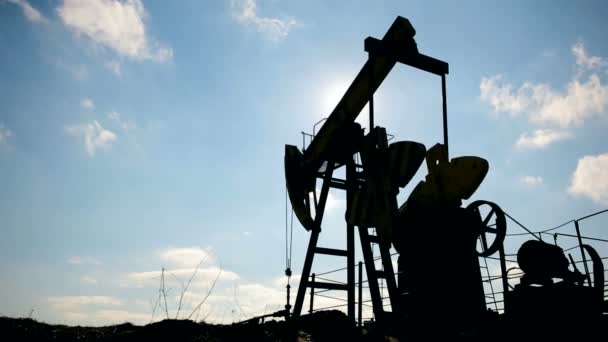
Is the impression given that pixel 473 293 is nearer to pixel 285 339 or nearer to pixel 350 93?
pixel 285 339

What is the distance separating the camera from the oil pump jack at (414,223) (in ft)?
24.5

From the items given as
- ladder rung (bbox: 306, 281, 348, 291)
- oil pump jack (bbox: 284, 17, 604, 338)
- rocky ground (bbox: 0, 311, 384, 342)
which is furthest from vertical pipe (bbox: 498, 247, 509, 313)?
ladder rung (bbox: 306, 281, 348, 291)

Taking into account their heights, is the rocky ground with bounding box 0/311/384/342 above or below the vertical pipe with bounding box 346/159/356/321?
below

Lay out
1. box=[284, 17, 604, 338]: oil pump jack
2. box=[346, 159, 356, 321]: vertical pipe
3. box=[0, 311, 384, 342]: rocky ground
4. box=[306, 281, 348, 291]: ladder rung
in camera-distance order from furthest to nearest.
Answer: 1. box=[306, 281, 348, 291]: ladder rung
2. box=[346, 159, 356, 321]: vertical pipe
3. box=[284, 17, 604, 338]: oil pump jack
4. box=[0, 311, 384, 342]: rocky ground

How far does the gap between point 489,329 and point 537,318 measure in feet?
2.28

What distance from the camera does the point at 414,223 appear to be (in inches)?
319

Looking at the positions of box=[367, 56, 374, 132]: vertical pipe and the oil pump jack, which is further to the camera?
box=[367, 56, 374, 132]: vertical pipe

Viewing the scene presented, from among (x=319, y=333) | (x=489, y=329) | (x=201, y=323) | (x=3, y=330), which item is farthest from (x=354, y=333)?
(x=3, y=330)

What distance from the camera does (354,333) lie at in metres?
6.26

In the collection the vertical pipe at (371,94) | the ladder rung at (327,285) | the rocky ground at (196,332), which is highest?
the vertical pipe at (371,94)

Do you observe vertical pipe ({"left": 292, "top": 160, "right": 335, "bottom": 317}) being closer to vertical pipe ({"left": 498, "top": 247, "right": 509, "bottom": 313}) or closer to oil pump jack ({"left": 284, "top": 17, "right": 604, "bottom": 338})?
oil pump jack ({"left": 284, "top": 17, "right": 604, "bottom": 338})

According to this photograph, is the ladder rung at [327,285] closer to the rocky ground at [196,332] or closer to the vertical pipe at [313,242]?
the vertical pipe at [313,242]

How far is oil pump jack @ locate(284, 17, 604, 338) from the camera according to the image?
24.5 feet

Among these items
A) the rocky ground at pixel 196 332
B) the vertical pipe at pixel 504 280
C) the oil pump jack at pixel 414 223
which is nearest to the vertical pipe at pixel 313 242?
the oil pump jack at pixel 414 223
